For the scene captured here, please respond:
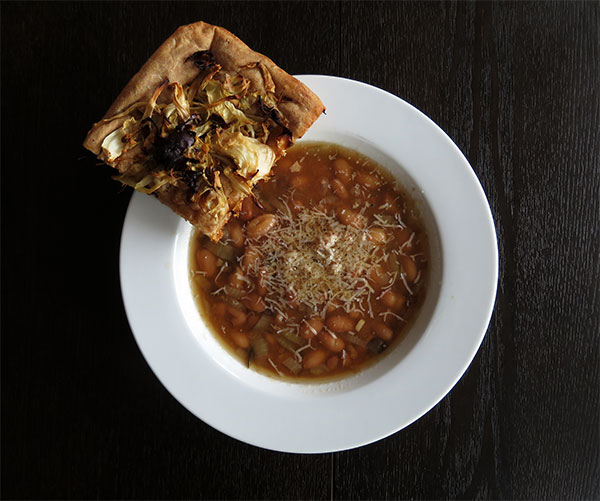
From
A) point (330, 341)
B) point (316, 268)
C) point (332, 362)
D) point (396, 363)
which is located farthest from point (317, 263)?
point (396, 363)

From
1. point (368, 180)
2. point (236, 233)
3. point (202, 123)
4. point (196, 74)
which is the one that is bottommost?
point (236, 233)

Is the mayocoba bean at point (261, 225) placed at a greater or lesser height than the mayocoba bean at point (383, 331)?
greater

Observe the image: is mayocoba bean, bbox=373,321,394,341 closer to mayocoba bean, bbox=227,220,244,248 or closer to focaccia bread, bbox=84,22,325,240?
mayocoba bean, bbox=227,220,244,248

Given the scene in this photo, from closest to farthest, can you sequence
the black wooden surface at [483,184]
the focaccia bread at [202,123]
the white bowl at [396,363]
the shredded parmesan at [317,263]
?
the focaccia bread at [202,123] < the white bowl at [396,363] < the shredded parmesan at [317,263] < the black wooden surface at [483,184]

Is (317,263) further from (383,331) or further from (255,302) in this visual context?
(383,331)

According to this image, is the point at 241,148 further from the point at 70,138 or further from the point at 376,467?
the point at 376,467

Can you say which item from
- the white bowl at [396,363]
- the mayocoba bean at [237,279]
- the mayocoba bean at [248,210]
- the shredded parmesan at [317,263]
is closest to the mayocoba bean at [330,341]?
the shredded parmesan at [317,263]

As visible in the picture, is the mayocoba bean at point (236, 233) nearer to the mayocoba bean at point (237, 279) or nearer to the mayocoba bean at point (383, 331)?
the mayocoba bean at point (237, 279)

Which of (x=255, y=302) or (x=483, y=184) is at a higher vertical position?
(x=483, y=184)

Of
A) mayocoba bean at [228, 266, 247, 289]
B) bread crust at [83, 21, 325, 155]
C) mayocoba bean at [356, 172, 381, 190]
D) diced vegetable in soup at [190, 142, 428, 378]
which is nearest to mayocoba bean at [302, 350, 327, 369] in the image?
diced vegetable in soup at [190, 142, 428, 378]
